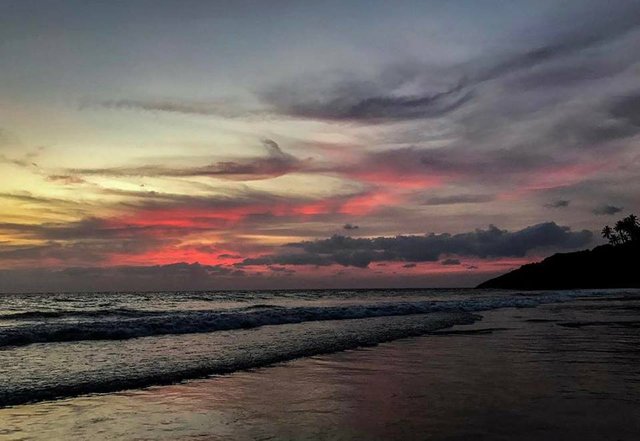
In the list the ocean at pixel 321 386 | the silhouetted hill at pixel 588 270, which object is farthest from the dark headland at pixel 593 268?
the ocean at pixel 321 386

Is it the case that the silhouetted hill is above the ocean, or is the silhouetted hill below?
above

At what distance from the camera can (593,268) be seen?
5037 inches

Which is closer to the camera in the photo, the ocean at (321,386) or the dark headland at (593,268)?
the ocean at (321,386)

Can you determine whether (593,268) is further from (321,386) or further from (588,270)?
(321,386)

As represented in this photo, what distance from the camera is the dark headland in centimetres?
12088

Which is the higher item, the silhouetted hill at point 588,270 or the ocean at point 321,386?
the silhouetted hill at point 588,270

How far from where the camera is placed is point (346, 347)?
15844 mm

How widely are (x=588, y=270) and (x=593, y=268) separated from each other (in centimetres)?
135

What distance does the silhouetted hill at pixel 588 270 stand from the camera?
395 ft

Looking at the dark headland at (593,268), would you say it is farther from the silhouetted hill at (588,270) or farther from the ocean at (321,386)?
the ocean at (321,386)

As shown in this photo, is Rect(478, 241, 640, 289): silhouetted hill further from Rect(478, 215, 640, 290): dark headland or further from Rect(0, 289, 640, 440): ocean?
Rect(0, 289, 640, 440): ocean

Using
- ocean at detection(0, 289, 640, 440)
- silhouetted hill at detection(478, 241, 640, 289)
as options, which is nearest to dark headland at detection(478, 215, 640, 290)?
silhouetted hill at detection(478, 241, 640, 289)

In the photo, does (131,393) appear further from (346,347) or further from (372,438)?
(346,347)

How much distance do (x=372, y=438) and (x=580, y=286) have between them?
438ft
